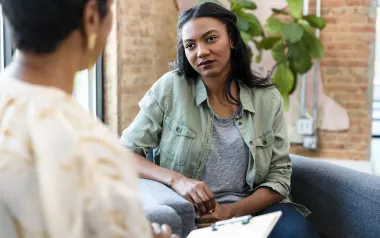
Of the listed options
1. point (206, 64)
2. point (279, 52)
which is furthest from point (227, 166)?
point (279, 52)

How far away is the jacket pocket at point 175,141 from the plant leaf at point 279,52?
5.64 feet

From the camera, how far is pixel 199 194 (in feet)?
5.20

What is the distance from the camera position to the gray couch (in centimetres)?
Answer: 148

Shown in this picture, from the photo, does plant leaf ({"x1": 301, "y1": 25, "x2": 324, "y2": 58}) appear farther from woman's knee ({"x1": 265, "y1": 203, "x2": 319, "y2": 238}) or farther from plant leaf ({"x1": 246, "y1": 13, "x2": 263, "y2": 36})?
woman's knee ({"x1": 265, "y1": 203, "x2": 319, "y2": 238})

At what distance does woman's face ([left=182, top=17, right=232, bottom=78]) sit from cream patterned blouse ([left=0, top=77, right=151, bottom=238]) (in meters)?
1.04

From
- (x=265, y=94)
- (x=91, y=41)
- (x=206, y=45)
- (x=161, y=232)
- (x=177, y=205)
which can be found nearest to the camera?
(x=91, y=41)

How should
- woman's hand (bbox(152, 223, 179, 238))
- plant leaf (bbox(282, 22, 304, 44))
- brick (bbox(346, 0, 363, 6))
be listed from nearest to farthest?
1. woman's hand (bbox(152, 223, 179, 238))
2. plant leaf (bbox(282, 22, 304, 44))
3. brick (bbox(346, 0, 363, 6))

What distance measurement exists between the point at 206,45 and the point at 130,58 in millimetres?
1613

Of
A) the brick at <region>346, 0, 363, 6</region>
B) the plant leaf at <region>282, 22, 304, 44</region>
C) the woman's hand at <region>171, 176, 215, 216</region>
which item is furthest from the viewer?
the brick at <region>346, 0, 363, 6</region>

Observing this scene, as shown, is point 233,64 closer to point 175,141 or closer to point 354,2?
point 175,141

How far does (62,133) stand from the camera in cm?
Answer: 70

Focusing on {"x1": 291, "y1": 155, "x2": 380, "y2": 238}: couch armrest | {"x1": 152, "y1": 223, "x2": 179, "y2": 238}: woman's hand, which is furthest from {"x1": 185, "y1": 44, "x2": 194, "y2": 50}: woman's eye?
{"x1": 152, "y1": 223, "x2": 179, "y2": 238}: woman's hand

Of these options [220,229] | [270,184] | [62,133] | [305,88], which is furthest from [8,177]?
[305,88]

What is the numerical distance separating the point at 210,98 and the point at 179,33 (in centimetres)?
26
